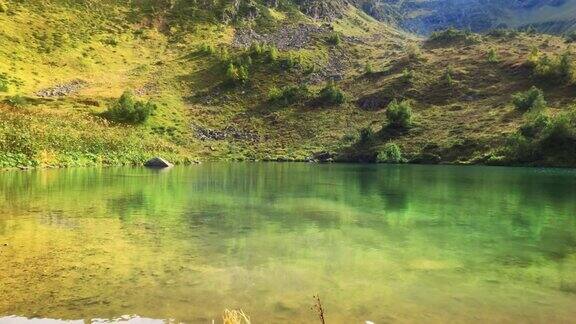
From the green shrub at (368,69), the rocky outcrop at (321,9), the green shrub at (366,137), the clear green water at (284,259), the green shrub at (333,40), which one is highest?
the rocky outcrop at (321,9)

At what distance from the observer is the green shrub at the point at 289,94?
9675 cm

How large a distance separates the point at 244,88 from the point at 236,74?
3424 mm

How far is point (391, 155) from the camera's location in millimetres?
73375

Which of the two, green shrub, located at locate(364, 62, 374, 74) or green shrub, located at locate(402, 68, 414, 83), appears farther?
green shrub, located at locate(364, 62, 374, 74)

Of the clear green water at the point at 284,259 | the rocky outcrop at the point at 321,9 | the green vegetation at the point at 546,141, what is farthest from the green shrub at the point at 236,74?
the clear green water at the point at 284,259

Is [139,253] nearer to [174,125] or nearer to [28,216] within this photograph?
[28,216]

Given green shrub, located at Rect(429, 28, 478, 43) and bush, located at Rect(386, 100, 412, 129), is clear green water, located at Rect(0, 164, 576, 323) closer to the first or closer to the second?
bush, located at Rect(386, 100, 412, 129)

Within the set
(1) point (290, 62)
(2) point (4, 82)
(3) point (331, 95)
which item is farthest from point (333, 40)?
(2) point (4, 82)

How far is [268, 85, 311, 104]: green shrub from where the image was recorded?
9675 cm

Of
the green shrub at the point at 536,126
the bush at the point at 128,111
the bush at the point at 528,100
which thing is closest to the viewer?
the green shrub at the point at 536,126

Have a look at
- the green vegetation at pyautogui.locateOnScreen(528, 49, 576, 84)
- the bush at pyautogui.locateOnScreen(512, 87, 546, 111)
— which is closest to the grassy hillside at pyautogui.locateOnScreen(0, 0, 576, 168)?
the green vegetation at pyautogui.locateOnScreen(528, 49, 576, 84)

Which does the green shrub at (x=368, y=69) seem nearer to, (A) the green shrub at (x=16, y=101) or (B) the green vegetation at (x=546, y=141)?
(B) the green vegetation at (x=546, y=141)

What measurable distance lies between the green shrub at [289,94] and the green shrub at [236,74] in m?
7.28

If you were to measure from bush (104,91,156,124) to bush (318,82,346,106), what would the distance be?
34704 mm
